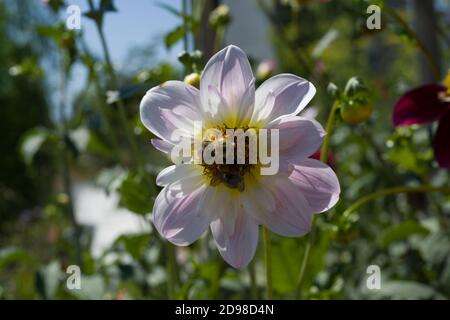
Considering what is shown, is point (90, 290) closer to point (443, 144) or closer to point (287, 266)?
point (287, 266)

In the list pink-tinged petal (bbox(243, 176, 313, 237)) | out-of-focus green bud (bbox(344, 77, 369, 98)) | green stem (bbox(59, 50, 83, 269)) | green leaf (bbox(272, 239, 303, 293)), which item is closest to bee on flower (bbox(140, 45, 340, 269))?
pink-tinged petal (bbox(243, 176, 313, 237))

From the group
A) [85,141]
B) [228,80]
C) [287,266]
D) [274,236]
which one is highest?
[228,80]

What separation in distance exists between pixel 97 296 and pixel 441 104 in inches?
19.4

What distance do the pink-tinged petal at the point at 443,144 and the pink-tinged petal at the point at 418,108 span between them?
0.7 inches

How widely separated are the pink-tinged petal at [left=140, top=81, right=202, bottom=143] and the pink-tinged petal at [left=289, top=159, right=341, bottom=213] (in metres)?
0.10

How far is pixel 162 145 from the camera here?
1.64ft

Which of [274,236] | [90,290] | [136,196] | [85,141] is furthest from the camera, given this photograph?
[274,236]

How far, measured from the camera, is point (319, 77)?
3.45ft

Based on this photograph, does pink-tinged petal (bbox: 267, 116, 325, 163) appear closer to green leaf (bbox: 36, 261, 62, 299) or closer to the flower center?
the flower center

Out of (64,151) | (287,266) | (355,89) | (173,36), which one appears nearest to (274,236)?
(287,266)

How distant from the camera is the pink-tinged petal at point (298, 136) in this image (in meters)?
0.48

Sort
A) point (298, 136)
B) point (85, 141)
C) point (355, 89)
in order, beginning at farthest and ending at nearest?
point (85, 141)
point (355, 89)
point (298, 136)

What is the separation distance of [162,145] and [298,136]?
0.11m

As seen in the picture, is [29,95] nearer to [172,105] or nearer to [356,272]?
[356,272]
